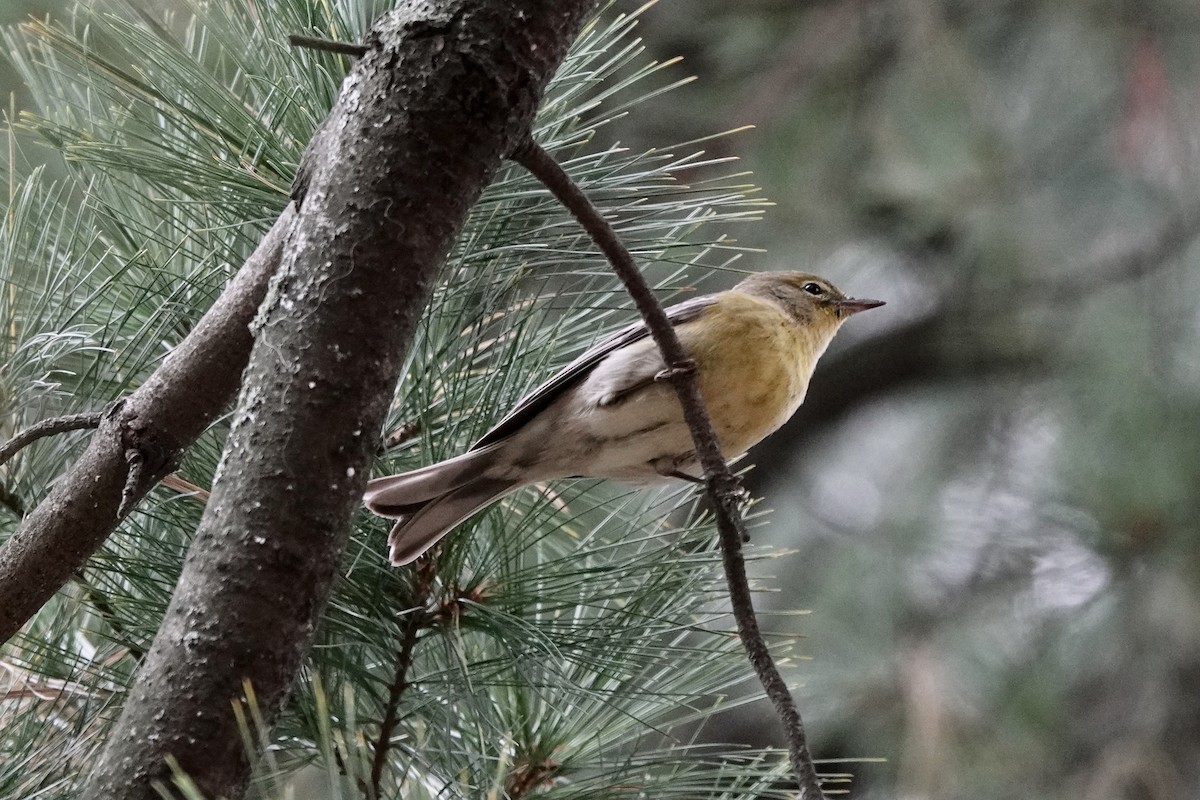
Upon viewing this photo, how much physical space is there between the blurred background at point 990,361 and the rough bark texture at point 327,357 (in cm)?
284

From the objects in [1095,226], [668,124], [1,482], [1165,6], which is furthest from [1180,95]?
[1,482]

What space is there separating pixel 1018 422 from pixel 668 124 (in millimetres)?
1891

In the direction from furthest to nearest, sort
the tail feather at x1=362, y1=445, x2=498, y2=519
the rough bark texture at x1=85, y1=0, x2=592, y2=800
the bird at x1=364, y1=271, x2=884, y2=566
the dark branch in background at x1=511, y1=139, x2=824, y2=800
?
the bird at x1=364, y1=271, x2=884, y2=566 < the tail feather at x1=362, y1=445, x2=498, y2=519 < the dark branch in background at x1=511, y1=139, x2=824, y2=800 < the rough bark texture at x1=85, y1=0, x2=592, y2=800

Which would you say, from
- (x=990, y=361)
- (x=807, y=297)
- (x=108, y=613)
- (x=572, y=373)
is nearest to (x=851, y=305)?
(x=807, y=297)

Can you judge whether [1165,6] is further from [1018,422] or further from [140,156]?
[140,156]

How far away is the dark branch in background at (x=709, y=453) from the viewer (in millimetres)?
1332

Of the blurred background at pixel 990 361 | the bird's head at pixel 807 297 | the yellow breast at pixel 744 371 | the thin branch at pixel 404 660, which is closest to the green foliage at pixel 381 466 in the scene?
the thin branch at pixel 404 660

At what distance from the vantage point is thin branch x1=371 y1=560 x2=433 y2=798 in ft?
5.51

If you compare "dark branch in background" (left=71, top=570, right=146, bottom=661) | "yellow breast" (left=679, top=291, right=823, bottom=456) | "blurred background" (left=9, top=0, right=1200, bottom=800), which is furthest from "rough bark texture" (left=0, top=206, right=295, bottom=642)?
"blurred background" (left=9, top=0, right=1200, bottom=800)

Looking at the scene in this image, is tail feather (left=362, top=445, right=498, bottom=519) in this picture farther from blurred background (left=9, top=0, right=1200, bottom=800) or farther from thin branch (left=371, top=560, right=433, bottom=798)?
blurred background (left=9, top=0, right=1200, bottom=800)

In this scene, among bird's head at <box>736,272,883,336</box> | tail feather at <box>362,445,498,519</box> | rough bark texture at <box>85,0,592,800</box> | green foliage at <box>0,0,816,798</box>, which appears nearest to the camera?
rough bark texture at <box>85,0,592,800</box>

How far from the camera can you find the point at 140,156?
1.86 m

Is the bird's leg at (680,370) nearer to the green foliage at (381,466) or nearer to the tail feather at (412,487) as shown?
the green foliage at (381,466)

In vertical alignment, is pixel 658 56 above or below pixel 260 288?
below
